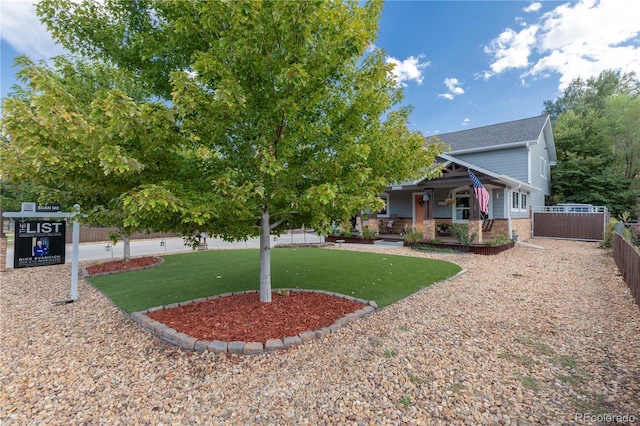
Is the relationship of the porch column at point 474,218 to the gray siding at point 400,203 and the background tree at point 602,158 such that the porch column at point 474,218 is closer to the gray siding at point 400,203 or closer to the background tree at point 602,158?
the gray siding at point 400,203

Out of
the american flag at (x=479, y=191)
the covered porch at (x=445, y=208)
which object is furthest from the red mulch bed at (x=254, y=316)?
the covered porch at (x=445, y=208)

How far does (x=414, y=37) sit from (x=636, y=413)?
15.9 m

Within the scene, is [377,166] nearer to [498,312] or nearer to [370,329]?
[370,329]

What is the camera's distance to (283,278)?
7.52 m

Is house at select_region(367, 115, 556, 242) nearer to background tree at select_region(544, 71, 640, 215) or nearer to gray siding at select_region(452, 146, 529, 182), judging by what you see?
gray siding at select_region(452, 146, 529, 182)

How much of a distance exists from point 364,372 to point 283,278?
458 cm

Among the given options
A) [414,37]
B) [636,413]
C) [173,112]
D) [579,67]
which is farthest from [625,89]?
[173,112]

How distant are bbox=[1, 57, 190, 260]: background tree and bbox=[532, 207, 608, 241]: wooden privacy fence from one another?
2084 centimetres

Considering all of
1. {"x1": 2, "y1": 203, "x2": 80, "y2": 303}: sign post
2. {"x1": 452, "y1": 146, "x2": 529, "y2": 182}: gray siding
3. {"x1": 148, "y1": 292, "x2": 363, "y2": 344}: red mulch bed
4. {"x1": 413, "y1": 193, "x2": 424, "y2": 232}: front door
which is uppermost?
{"x1": 452, "y1": 146, "x2": 529, "y2": 182}: gray siding

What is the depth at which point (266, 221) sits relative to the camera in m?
4.66

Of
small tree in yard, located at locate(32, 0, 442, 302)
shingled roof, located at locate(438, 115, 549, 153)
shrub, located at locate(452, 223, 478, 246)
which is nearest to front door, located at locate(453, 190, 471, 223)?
shrub, located at locate(452, 223, 478, 246)

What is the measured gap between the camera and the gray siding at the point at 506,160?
56.1 ft

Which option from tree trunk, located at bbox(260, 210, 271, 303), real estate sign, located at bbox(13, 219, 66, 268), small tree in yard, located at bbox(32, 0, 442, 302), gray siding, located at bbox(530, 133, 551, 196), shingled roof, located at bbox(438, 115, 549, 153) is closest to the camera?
small tree in yard, located at bbox(32, 0, 442, 302)

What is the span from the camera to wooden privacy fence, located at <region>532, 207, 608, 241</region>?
15.7m
